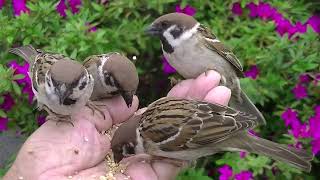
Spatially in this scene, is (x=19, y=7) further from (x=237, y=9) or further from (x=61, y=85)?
(x=237, y=9)

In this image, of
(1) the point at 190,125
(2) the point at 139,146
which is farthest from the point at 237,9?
(2) the point at 139,146

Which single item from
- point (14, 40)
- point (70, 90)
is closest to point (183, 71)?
point (70, 90)

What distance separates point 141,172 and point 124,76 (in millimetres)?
461

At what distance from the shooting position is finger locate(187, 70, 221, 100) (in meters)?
2.90

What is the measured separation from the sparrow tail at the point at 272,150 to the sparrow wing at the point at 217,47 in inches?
19.0

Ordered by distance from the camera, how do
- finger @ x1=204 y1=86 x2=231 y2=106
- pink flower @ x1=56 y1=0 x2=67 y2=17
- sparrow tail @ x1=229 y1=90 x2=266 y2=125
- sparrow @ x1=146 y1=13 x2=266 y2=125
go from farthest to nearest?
pink flower @ x1=56 y1=0 x2=67 y2=17 → sparrow tail @ x1=229 y1=90 x2=266 y2=125 → sparrow @ x1=146 y1=13 x2=266 y2=125 → finger @ x1=204 y1=86 x2=231 y2=106

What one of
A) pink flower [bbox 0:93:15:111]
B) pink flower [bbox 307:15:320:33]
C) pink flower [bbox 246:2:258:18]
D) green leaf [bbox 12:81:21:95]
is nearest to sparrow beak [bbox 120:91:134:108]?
green leaf [bbox 12:81:21:95]

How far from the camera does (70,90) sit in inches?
107

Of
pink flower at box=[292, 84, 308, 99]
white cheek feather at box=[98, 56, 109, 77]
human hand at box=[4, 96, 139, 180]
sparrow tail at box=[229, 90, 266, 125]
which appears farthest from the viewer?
pink flower at box=[292, 84, 308, 99]

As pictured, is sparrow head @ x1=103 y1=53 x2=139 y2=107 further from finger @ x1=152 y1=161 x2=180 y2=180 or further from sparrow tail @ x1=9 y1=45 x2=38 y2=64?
sparrow tail @ x1=9 y1=45 x2=38 y2=64

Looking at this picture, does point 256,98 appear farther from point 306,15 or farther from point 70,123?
point 70,123

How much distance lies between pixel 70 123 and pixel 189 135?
1.79ft

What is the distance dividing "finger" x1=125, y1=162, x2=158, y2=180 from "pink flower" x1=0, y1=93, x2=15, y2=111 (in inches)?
30.7

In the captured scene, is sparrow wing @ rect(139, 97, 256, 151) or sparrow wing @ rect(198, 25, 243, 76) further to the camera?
sparrow wing @ rect(198, 25, 243, 76)
